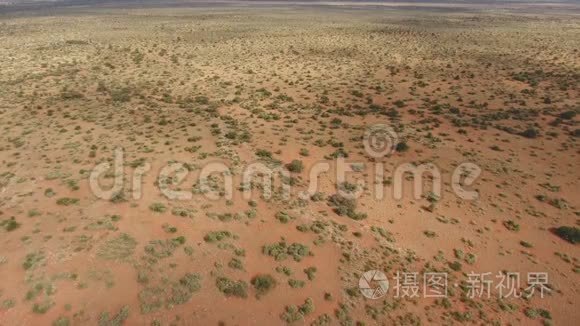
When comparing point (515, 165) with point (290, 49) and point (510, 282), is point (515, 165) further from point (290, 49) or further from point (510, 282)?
point (290, 49)

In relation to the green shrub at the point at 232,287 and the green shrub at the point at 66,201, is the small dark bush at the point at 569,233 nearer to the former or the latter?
the green shrub at the point at 232,287

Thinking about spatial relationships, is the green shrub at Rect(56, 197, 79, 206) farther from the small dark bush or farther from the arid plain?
the small dark bush

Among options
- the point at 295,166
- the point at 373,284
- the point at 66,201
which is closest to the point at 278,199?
the point at 295,166

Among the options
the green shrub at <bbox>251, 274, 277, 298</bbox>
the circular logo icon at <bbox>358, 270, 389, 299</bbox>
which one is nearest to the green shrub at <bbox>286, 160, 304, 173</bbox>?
the circular logo icon at <bbox>358, 270, 389, 299</bbox>

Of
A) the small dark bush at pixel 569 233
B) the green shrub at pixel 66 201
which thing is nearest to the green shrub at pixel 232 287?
the green shrub at pixel 66 201

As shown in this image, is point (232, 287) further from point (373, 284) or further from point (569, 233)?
point (569, 233)
